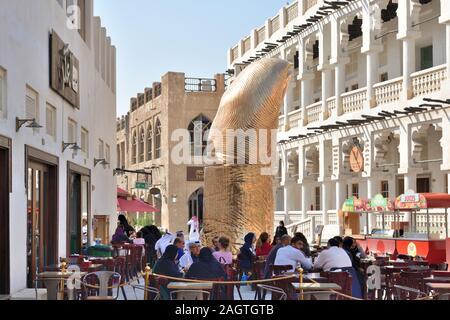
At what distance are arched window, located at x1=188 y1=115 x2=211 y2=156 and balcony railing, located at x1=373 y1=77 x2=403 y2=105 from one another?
23805 millimetres

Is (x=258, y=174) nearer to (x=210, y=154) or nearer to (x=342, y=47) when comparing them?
(x=210, y=154)

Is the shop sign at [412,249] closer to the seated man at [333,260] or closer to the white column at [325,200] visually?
the seated man at [333,260]

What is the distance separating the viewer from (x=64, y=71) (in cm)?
1845

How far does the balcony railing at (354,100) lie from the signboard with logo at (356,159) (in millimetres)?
1576

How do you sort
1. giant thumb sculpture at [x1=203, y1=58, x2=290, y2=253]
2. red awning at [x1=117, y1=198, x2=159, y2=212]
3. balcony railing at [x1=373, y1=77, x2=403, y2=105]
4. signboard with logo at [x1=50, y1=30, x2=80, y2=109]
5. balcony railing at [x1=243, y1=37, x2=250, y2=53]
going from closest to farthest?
1. signboard with logo at [x1=50, y1=30, x2=80, y2=109]
2. giant thumb sculpture at [x1=203, y1=58, x2=290, y2=253]
3. balcony railing at [x1=373, y1=77, x2=403, y2=105]
4. red awning at [x1=117, y1=198, x2=159, y2=212]
5. balcony railing at [x1=243, y1=37, x2=250, y2=53]

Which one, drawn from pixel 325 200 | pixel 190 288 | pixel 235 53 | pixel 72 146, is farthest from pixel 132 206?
pixel 190 288

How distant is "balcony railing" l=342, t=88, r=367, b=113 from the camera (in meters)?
30.0

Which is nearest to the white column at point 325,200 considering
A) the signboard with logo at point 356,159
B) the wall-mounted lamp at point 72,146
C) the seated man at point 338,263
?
the signboard with logo at point 356,159

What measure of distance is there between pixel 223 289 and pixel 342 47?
69.4ft

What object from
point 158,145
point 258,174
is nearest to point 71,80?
point 258,174

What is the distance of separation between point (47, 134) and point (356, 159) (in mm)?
15482

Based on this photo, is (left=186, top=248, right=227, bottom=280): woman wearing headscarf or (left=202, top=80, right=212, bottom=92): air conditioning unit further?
(left=202, top=80, right=212, bottom=92): air conditioning unit

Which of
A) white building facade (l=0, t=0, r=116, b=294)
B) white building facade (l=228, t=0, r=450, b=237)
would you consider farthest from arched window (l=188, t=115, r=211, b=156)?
white building facade (l=0, t=0, r=116, b=294)

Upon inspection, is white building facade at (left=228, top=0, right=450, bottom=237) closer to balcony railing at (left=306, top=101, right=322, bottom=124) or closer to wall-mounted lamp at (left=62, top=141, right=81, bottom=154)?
balcony railing at (left=306, top=101, right=322, bottom=124)
